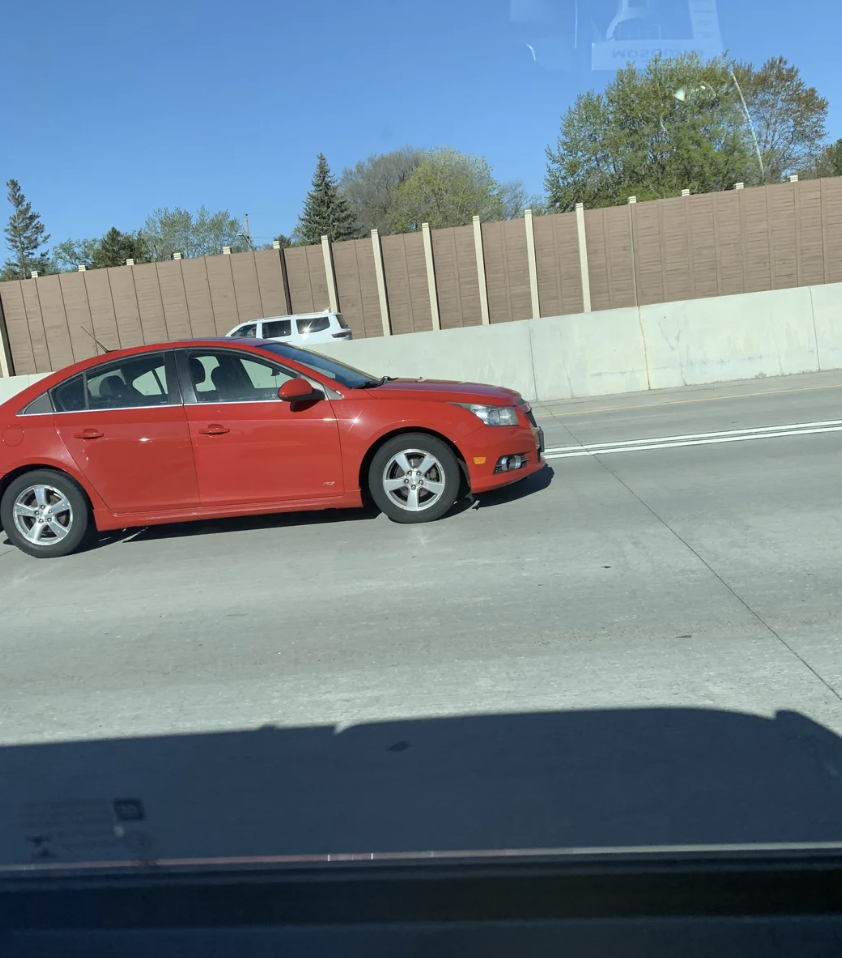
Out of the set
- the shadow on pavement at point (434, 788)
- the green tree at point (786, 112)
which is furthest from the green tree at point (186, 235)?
the shadow on pavement at point (434, 788)

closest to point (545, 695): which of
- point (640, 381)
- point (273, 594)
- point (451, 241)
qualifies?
point (273, 594)

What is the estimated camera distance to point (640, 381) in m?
16.0

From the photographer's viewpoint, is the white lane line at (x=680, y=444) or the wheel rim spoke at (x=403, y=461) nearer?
the wheel rim spoke at (x=403, y=461)

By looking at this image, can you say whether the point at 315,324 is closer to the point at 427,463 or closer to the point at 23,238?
the point at 427,463

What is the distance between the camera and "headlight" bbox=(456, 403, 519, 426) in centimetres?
714

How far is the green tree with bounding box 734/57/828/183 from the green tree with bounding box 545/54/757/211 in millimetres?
7632

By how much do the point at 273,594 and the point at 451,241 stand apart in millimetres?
36553

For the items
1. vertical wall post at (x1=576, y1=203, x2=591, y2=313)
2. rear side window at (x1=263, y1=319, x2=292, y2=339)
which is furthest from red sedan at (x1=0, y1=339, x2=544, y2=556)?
vertical wall post at (x1=576, y1=203, x2=591, y2=313)

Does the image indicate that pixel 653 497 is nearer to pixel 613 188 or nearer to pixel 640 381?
pixel 640 381

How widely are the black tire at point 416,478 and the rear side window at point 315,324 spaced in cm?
2021

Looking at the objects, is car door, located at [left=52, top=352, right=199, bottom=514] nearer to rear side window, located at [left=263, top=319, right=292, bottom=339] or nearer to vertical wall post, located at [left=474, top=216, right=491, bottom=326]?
rear side window, located at [left=263, top=319, right=292, bottom=339]

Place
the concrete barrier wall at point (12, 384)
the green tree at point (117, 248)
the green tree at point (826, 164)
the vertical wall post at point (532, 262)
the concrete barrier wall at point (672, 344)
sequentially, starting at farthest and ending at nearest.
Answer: the green tree at point (117, 248), the green tree at point (826, 164), the vertical wall post at point (532, 262), the concrete barrier wall at point (12, 384), the concrete barrier wall at point (672, 344)

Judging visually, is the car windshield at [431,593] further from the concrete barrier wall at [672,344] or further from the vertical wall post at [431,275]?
the vertical wall post at [431,275]

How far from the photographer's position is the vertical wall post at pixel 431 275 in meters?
40.5
